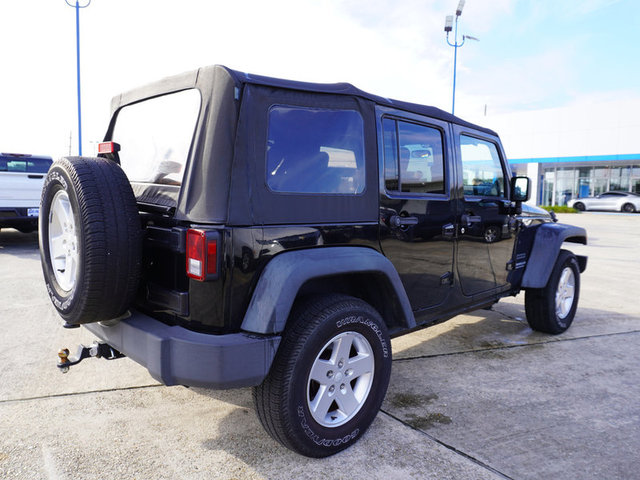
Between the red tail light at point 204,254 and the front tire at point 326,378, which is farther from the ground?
the red tail light at point 204,254

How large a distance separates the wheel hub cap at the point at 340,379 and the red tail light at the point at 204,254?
0.70 metres

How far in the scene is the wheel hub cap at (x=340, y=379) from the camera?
8.29 feet

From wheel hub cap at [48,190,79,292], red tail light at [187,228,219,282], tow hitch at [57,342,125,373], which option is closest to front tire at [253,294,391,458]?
red tail light at [187,228,219,282]

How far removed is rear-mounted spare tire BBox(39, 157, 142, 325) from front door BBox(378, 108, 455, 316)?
1.40 metres

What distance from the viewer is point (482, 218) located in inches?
150

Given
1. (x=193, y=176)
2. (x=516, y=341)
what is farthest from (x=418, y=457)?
(x=516, y=341)

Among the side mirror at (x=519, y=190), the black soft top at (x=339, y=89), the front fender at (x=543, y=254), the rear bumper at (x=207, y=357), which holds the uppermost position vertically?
the black soft top at (x=339, y=89)

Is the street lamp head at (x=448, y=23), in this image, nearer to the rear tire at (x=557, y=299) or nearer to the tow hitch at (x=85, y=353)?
the rear tire at (x=557, y=299)

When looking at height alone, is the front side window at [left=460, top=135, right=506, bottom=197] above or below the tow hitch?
above

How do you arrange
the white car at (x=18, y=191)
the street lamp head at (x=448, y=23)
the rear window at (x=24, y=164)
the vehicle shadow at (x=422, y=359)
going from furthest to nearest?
the street lamp head at (x=448, y=23)
the rear window at (x=24, y=164)
the white car at (x=18, y=191)
the vehicle shadow at (x=422, y=359)

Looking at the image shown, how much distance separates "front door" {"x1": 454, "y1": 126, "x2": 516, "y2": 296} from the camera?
364cm

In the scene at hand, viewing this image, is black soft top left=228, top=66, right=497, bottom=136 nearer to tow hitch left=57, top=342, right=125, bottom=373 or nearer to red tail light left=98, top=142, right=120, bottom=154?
red tail light left=98, top=142, right=120, bottom=154

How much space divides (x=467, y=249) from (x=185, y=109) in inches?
88.1

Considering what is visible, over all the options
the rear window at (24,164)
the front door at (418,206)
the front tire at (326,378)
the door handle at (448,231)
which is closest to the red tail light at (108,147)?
the front tire at (326,378)
